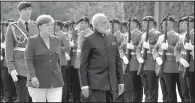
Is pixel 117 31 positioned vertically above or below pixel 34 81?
above

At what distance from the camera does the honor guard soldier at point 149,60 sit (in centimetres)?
1097

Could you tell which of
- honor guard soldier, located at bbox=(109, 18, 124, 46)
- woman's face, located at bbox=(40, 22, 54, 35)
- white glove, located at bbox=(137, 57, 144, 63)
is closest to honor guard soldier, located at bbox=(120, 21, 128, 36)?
honor guard soldier, located at bbox=(109, 18, 124, 46)

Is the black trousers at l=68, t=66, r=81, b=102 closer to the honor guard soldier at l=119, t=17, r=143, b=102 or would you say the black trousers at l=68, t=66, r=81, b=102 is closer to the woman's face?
the honor guard soldier at l=119, t=17, r=143, b=102

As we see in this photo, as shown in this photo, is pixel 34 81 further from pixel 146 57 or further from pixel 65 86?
pixel 65 86

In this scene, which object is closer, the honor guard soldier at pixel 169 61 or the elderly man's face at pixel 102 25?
the elderly man's face at pixel 102 25

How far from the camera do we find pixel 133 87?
37.0 ft

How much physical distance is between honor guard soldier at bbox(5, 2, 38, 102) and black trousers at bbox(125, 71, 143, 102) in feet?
11.1

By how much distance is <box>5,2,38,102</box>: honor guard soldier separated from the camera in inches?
311

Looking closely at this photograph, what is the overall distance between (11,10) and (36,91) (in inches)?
565

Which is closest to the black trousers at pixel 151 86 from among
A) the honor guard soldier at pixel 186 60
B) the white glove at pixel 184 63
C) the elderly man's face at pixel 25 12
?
the honor guard soldier at pixel 186 60

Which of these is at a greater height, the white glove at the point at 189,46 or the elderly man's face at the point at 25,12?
the elderly man's face at the point at 25,12

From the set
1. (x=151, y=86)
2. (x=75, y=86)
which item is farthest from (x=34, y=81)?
(x=75, y=86)

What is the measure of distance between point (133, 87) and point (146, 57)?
2.32 feet

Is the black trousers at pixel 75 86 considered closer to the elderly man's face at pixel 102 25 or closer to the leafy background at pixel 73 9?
the elderly man's face at pixel 102 25
